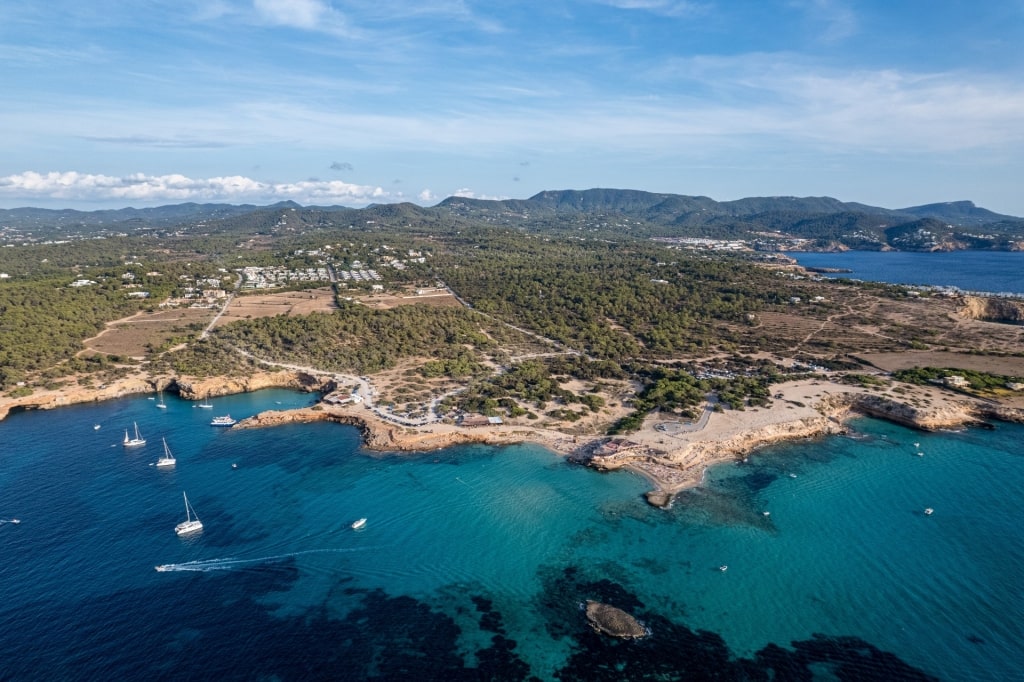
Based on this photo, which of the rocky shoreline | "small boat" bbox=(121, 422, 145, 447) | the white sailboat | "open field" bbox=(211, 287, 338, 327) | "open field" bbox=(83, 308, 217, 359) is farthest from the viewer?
"open field" bbox=(211, 287, 338, 327)

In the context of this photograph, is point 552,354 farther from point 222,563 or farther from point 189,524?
point 222,563

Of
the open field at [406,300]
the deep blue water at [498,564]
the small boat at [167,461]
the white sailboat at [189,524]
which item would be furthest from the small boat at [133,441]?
the open field at [406,300]

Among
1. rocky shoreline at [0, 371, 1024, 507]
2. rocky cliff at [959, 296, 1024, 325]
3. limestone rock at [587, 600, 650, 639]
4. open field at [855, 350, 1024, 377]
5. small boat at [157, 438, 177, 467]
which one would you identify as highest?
rocky cliff at [959, 296, 1024, 325]

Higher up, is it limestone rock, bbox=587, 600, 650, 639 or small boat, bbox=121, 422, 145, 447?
small boat, bbox=121, 422, 145, 447

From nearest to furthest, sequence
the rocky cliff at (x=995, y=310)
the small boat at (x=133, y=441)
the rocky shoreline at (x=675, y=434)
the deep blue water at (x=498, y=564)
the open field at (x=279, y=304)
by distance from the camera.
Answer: the deep blue water at (x=498, y=564) < the rocky shoreline at (x=675, y=434) < the small boat at (x=133, y=441) < the open field at (x=279, y=304) < the rocky cliff at (x=995, y=310)

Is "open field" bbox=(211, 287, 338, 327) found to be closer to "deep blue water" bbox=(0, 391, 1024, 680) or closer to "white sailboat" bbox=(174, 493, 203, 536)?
"deep blue water" bbox=(0, 391, 1024, 680)

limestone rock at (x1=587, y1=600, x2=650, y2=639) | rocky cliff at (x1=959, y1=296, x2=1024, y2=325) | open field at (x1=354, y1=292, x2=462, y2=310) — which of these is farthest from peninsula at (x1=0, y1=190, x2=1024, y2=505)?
limestone rock at (x1=587, y1=600, x2=650, y2=639)

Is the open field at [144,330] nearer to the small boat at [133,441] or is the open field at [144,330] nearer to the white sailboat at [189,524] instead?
the small boat at [133,441]

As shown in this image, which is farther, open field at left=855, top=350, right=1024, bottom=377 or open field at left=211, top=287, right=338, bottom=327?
open field at left=211, top=287, right=338, bottom=327

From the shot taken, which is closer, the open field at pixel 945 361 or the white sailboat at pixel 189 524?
the white sailboat at pixel 189 524

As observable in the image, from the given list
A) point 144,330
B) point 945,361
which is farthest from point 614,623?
point 144,330
